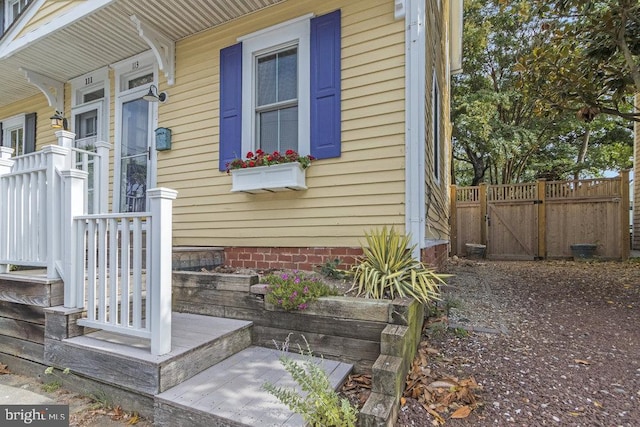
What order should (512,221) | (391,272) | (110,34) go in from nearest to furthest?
(391,272) < (110,34) < (512,221)

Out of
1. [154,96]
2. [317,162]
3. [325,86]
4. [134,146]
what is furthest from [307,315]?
[134,146]

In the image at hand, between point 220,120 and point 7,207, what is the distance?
2.22m

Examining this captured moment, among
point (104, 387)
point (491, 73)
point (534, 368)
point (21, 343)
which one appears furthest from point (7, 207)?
point (491, 73)

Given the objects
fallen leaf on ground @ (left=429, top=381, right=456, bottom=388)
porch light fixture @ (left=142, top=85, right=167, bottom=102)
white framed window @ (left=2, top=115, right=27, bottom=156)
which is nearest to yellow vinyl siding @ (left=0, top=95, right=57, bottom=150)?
white framed window @ (left=2, top=115, right=27, bottom=156)

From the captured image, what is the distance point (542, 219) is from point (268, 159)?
778 centimetres

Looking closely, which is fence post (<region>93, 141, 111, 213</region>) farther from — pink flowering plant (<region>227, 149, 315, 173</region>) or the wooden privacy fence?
the wooden privacy fence

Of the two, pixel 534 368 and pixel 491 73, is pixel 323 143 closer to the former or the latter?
pixel 534 368

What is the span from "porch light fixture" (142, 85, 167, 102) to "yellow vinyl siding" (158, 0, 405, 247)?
12cm

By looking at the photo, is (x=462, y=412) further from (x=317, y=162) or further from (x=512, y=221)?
(x=512, y=221)

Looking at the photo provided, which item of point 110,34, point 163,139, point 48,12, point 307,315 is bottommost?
point 307,315

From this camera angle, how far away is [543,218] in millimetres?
8492

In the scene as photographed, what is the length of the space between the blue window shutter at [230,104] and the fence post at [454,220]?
7.31m

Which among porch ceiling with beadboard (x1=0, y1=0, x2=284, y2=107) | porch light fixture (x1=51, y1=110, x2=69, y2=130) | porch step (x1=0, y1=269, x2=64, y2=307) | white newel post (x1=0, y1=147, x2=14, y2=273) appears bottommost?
porch step (x1=0, y1=269, x2=64, y2=307)

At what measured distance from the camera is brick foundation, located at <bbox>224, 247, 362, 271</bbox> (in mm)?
3385
